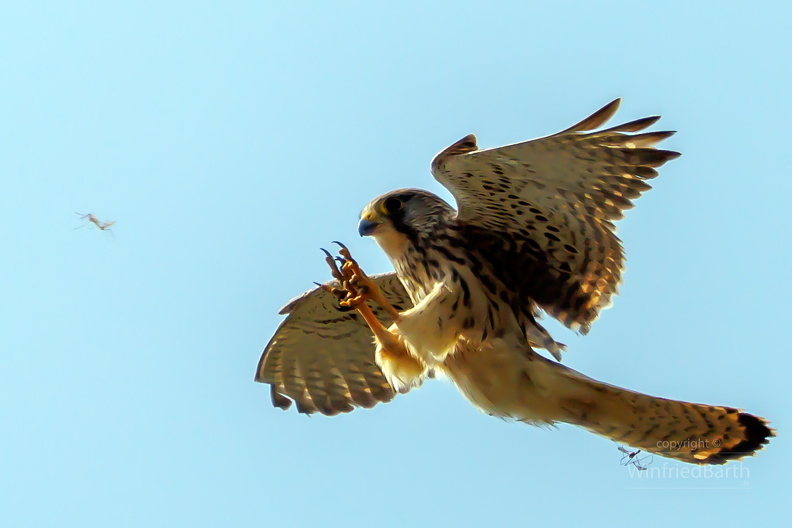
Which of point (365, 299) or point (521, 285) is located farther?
point (521, 285)

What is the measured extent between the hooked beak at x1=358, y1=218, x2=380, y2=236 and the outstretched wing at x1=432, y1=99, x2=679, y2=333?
526 millimetres

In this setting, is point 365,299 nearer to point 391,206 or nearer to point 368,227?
point 368,227

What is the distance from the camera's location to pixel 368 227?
7059 mm

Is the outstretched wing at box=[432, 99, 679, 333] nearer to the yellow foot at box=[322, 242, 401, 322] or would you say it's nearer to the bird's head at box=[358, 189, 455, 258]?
the bird's head at box=[358, 189, 455, 258]

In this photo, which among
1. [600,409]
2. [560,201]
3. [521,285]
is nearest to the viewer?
[560,201]

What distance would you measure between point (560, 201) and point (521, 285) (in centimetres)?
71

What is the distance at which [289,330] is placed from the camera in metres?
8.02

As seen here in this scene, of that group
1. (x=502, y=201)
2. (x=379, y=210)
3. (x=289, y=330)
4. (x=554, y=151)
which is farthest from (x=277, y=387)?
(x=554, y=151)

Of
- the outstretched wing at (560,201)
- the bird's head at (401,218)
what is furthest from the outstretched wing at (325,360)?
the outstretched wing at (560,201)

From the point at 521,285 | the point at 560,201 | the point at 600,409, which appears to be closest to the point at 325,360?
the point at 521,285

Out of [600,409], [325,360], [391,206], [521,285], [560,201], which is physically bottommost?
[600,409]

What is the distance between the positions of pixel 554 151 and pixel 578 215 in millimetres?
557

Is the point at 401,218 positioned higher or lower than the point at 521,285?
higher

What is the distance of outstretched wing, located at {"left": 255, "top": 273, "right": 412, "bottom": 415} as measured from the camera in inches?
314
